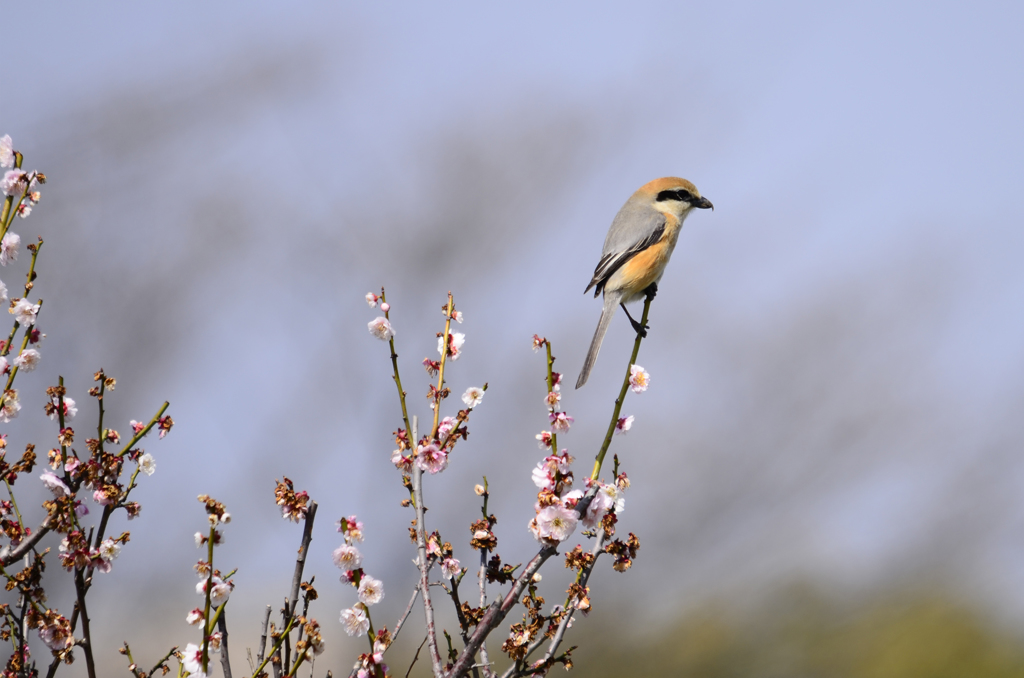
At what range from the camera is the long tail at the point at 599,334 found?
2.56m

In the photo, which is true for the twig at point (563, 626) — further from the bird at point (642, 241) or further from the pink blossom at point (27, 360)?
the bird at point (642, 241)

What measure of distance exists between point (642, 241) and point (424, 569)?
246 cm

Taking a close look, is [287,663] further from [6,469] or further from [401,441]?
[6,469]

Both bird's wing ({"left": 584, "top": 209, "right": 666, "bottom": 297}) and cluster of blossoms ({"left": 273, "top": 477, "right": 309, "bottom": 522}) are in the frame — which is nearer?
cluster of blossoms ({"left": 273, "top": 477, "right": 309, "bottom": 522})

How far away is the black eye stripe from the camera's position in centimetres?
397

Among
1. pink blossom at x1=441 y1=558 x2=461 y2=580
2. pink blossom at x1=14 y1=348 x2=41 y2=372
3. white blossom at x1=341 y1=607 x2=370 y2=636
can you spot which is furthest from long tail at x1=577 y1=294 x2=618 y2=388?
pink blossom at x1=14 y1=348 x2=41 y2=372

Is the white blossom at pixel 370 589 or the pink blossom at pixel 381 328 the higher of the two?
the pink blossom at pixel 381 328

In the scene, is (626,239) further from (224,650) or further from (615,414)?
(224,650)

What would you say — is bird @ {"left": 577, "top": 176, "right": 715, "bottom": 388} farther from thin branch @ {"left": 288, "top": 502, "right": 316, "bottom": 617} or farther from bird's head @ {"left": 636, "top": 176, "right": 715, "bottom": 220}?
thin branch @ {"left": 288, "top": 502, "right": 316, "bottom": 617}

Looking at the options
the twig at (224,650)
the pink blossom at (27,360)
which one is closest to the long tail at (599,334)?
the twig at (224,650)

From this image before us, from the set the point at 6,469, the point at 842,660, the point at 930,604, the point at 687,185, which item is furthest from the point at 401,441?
the point at 930,604

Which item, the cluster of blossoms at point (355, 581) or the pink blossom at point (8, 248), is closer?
the cluster of blossoms at point (355, 581)

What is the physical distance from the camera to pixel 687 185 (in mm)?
3982

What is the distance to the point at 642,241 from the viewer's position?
364 cm
